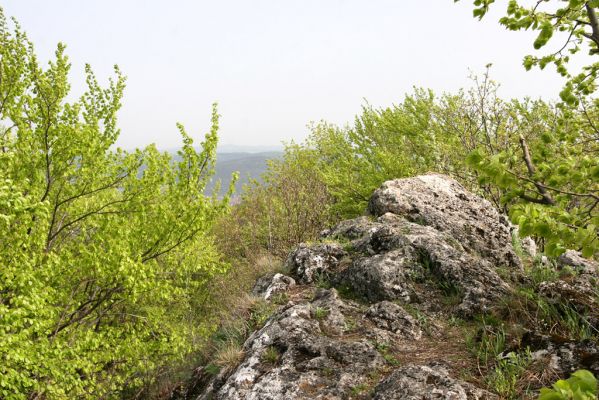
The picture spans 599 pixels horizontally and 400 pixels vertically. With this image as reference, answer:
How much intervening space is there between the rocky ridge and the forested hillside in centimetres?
3

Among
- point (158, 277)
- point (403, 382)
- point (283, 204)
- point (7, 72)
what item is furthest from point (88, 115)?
point (403, 382)

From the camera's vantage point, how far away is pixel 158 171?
39.9ft

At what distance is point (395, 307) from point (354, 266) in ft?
5.01

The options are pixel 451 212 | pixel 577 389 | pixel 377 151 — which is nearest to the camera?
pixel 577 389

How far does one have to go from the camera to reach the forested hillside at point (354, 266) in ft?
16.0

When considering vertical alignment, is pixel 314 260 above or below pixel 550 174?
below

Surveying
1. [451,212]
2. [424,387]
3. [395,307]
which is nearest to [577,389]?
[424,387]

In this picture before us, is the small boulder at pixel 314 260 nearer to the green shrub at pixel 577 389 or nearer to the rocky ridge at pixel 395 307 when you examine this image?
the rocky ridge at pixel 395 307

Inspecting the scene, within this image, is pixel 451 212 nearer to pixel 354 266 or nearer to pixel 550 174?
pixel 354 266

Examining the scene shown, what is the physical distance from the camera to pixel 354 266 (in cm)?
827

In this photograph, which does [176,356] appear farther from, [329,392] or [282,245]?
[329,392]

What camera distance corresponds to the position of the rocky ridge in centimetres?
509

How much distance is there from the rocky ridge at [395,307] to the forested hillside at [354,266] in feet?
0.10

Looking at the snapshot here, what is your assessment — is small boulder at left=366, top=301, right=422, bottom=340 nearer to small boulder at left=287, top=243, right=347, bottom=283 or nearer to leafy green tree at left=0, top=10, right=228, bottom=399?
small boulder at left=287, top=243, right=347, bottom=283
